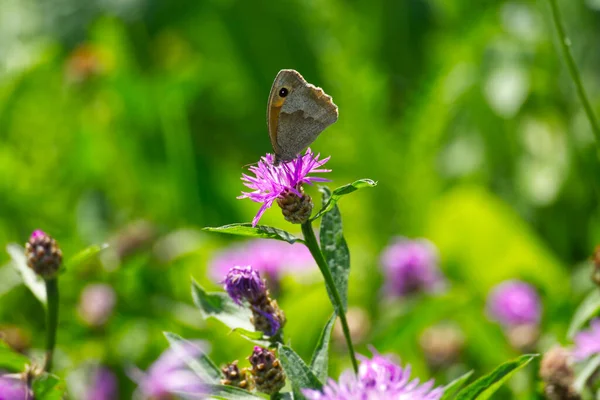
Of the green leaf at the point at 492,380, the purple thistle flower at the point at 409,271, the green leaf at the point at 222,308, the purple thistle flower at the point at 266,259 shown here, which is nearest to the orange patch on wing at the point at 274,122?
the green leaf at the point at 222,308

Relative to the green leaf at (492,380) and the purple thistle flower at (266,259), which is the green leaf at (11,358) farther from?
the purple thistle flower at (266,259)

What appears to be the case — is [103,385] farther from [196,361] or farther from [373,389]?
[373,389]

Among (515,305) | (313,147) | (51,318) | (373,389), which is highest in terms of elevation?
(313,147)

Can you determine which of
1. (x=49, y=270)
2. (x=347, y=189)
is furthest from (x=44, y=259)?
(x=347, y=189)

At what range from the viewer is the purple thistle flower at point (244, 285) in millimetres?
553

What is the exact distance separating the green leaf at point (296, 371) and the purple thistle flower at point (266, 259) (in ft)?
1.81

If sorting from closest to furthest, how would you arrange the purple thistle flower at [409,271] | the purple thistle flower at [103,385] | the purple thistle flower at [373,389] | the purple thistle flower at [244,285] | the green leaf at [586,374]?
1. the purple thistle flower at [373,389]
2. the purple thistle flower at [244,285]
3. the green leaf at [586,374]
4. the purple thistle flower at [103,385]
5. the purple thistle flower at [409,271]

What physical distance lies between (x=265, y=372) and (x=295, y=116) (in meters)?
0.19

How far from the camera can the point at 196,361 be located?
1.81 ft

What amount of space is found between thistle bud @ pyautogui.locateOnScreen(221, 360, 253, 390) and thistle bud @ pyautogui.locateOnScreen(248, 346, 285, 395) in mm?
23

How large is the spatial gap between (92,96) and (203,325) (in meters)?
1.07

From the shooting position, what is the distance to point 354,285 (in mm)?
1479

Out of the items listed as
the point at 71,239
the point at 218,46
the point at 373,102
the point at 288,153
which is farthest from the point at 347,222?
the point at 288,153

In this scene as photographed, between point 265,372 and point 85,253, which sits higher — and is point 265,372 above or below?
below
